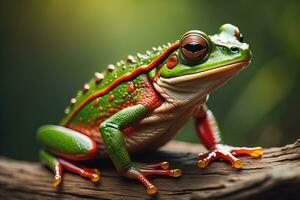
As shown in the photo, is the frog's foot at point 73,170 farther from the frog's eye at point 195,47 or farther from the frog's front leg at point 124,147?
the frog's eye at point 195,47

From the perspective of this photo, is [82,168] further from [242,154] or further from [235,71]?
[235,71]

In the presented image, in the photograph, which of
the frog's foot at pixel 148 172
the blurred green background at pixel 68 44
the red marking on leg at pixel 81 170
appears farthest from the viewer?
the blurred green background at pixel 68 44

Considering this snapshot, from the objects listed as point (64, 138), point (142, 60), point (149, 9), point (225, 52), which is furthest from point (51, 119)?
point (225, 52)

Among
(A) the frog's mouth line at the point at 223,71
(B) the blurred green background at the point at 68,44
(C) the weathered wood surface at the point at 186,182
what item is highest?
(B) the blurred green background at the point at 68,44

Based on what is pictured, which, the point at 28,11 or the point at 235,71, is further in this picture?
the point at 28,11

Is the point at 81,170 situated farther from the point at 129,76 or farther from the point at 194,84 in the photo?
the point at 194,84

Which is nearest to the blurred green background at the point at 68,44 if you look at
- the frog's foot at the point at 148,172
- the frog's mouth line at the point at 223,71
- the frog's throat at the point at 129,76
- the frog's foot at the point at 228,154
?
the frog's throat at the point at 129,76

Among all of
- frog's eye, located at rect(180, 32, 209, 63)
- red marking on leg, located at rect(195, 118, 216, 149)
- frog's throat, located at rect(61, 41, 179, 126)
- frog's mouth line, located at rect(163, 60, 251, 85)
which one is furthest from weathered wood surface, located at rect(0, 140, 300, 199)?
frog's eye, located at rect(180, 32, 209, 63)

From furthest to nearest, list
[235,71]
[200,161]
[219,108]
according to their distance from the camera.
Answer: [219,108] → [200,161] → [235,71]
